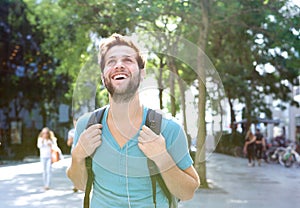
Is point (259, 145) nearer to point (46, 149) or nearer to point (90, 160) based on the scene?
point (46, 149)

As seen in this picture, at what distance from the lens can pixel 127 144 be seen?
1428mm

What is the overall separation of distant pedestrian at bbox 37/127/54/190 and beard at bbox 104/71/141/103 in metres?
6.69

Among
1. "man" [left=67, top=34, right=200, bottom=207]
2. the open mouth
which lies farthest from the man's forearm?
the open mouth

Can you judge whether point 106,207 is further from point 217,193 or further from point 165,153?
point 217,193

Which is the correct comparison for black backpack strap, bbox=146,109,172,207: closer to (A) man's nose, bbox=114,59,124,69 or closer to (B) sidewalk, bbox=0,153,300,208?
(A) man's nose, bbox=114,59,124,69

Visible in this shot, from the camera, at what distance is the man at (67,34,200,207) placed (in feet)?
4.59

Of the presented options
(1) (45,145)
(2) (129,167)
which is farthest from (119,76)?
(1) (45,145)

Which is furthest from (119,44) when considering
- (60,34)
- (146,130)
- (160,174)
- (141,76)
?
(60,34)

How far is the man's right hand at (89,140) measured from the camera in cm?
142

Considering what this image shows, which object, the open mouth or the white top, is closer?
the open mouth

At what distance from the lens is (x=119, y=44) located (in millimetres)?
1453

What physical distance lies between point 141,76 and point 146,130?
141 millimetres

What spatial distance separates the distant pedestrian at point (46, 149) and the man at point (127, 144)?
6.63 meters

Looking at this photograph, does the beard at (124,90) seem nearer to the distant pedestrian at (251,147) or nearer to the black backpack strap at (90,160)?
the black backpack strap at (90,160)
